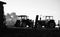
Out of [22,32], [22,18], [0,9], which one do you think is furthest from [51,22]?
[0,9]

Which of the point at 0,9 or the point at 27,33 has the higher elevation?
the point at 0,9

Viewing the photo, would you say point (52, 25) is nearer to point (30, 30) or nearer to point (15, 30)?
point (30, 30)

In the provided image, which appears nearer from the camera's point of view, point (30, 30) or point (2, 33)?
point (2, 33)

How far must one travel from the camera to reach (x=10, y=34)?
5926 mm

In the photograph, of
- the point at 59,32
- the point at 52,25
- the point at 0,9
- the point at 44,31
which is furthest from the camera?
the point at 52,25

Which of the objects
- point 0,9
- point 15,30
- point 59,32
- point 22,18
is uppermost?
point 0,9

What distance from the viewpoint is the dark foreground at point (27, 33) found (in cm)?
585

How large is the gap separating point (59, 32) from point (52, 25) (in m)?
2.64

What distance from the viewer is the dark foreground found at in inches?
230

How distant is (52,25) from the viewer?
10609mm

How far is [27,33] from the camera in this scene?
6.46 metres

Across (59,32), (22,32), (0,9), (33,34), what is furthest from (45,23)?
(0,9)

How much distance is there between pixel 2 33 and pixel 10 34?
Answer: 58cm

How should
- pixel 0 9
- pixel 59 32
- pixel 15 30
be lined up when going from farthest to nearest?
1. pixel 59 32
2. pixel 15 30
3. pixel 0 9
